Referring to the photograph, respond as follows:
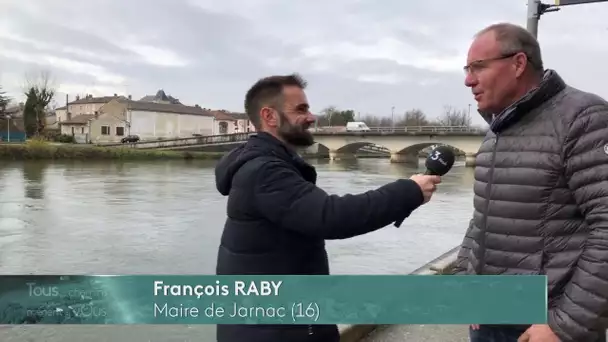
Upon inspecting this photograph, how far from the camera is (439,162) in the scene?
6.41 feet

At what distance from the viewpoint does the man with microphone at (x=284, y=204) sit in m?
1.69

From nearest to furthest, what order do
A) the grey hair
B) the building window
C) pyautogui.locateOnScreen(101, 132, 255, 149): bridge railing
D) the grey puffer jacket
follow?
the grey puffer jacket, the grey hair, pyautogui.locateOnScreen(101, 132, 255, 149): bridge railing, the building window

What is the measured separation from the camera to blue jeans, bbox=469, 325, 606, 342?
1925mm

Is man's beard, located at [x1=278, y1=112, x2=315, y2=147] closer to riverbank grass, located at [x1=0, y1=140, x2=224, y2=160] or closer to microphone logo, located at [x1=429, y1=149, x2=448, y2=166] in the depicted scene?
microphone logo, located at [x1=429, y1=149, x2=448, y2=166]

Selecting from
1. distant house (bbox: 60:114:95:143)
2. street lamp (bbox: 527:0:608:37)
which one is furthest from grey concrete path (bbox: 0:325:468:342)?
distant house (bbox: 60:114:95:143)

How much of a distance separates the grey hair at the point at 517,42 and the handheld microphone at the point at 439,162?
1.36 ft

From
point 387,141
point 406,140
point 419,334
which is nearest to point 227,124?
point 387,141

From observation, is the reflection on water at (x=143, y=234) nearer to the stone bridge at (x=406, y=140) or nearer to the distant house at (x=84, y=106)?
the stone bridge at (x=406, y=140)

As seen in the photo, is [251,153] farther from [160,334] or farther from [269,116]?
[160,334]

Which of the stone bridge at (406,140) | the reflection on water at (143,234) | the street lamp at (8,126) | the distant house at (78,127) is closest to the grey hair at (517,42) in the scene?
the reflection on water at (143,234)

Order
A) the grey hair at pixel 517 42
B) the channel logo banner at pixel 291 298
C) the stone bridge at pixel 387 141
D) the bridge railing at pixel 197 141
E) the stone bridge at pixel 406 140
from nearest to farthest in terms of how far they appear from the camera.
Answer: the channel logo banner at pixel 291 298 < the grey hair at pixel 517 42 < the stone bridge at pixel 406 140 < the stone bridge at pixel 387 141 < the bridge railing at pixel 197 141

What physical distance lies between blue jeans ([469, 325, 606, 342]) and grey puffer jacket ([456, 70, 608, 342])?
0.66 feet

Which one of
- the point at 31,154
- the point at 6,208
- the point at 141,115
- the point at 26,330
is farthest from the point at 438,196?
the point at 141,115

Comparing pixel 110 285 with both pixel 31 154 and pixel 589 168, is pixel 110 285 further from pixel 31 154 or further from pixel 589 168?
pixel 31 154
